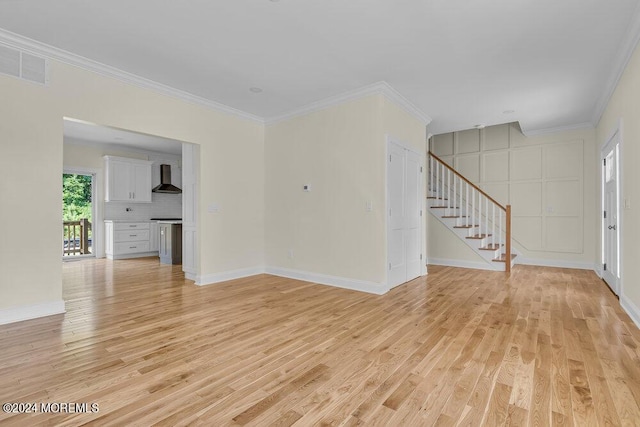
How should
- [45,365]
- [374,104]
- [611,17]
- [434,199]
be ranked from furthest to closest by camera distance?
1. [434,199]
2. [374,104]
3. [611,17]
4. [45,365]

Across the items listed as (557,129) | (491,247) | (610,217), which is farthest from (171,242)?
(557,129)

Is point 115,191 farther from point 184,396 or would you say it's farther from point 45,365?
point 184,396

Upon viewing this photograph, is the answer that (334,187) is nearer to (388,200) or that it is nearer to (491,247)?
(388,200)

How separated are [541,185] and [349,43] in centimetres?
565

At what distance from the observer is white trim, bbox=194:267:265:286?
4.82 meters

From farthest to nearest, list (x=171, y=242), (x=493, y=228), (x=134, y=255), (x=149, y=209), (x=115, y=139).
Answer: (x=149, y=209)
(x=134, y=255)
(x=115, y=139)
(x=171, y=242)
(x=493, y=228)

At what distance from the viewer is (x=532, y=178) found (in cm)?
674

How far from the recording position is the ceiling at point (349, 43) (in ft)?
8.93

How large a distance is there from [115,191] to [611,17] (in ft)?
30.0

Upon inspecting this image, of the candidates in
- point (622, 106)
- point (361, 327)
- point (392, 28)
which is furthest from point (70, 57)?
point (622, 106)

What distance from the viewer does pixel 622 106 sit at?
373cm

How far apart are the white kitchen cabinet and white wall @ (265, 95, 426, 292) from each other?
423cm

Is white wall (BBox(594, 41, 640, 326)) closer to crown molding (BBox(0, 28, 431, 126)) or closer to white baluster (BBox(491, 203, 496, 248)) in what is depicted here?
crown molding (BBox(0, 28, 431, 126))

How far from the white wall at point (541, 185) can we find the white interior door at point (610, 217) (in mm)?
1040
